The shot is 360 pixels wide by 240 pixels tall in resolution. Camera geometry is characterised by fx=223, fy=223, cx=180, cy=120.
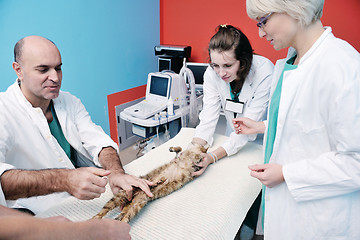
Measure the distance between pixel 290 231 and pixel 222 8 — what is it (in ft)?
9.86

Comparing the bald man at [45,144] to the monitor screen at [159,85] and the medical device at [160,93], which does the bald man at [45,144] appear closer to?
the medical device at [160,93]

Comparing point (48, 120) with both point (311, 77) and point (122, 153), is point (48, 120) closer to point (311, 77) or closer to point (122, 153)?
point (311, 77)

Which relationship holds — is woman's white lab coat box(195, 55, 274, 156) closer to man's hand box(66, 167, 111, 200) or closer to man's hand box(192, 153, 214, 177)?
man's hand box(192, 153, 214, 177)

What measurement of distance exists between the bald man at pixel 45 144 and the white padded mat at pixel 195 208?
0.30ft

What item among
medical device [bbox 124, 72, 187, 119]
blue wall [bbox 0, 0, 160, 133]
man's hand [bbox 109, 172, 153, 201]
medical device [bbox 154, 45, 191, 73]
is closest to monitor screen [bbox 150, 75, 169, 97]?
medical device [bbox 124, 72, 187, 119]

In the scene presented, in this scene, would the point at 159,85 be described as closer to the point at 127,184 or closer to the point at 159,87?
the point at 159,87

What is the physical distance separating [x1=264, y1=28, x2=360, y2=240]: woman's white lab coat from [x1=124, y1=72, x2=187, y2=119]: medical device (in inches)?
75.2

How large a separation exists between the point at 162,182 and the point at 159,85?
1.87m

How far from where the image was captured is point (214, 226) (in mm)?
1071

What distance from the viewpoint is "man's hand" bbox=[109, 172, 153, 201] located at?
120 cm

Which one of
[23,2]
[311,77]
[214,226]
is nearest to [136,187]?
[214,226]

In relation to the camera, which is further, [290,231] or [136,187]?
[136,187]

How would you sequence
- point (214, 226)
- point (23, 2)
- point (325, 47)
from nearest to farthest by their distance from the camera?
point (325, 47) < point (214, 226) < point (23, 2)

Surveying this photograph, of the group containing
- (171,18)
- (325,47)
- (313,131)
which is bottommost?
(313,131)
